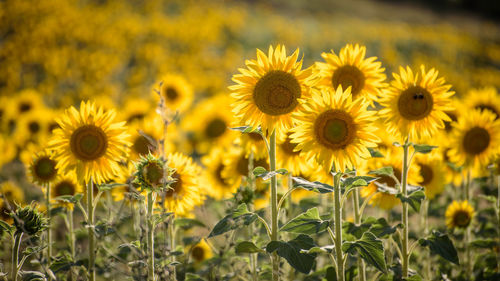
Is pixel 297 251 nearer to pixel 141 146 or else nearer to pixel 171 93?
pixel 141 146

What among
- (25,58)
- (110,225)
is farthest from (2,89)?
(110,225)

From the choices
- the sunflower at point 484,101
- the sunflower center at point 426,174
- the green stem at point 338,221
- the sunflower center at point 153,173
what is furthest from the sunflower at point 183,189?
the sunflower at point 484,101

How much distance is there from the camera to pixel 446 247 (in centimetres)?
239

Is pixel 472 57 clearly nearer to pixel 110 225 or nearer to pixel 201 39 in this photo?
pixel 201 39

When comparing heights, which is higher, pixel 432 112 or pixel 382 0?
pixel 382 0

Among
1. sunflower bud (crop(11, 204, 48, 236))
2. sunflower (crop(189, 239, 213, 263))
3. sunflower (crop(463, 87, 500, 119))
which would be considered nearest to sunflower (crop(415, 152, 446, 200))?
sunflower (crop(463, 87, 500, 119))

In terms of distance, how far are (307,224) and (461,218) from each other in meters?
1.77

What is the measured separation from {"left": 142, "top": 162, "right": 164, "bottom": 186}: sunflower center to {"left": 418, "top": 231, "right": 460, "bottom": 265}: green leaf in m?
1.62

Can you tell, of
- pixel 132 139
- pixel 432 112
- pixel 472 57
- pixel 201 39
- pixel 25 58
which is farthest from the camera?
pixel 472 57

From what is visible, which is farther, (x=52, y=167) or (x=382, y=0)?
(x=382, y=0)

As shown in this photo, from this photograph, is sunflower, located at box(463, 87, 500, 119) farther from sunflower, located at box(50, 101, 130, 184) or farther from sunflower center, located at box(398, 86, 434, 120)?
sunflower, located at box(50, 101, 130, 184)

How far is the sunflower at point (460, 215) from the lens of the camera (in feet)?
10.6

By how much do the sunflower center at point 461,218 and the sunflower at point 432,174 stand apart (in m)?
0.24

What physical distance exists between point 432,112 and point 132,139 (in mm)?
2640
